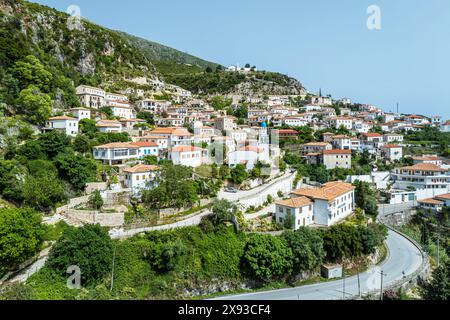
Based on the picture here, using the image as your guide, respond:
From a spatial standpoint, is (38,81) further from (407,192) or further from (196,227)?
(407,192)

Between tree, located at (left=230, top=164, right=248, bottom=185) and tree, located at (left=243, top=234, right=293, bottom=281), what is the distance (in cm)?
891

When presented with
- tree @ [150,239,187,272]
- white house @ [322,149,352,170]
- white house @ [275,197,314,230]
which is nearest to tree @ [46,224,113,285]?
tree @ [150,239,187,272]

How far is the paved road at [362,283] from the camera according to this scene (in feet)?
58.6

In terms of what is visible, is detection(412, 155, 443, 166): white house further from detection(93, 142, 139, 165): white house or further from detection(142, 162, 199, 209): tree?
detection(93, 142, 139, 165): white house

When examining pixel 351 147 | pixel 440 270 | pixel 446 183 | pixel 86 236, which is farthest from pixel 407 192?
pixel 86 236

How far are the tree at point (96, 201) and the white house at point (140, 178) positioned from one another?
8.32ft

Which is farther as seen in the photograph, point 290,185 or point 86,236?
point 290,185

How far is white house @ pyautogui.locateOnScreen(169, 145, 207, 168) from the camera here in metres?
29.3

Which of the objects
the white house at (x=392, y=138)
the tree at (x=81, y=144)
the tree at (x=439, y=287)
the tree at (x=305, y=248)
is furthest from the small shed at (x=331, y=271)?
the white house at (x=392, y=138)

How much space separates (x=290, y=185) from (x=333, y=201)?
7252 mm

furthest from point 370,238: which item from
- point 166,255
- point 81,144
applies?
point 81,144

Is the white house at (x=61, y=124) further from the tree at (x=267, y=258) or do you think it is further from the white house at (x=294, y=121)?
the white house at (x=294, y=121)

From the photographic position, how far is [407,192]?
36281 millimetres

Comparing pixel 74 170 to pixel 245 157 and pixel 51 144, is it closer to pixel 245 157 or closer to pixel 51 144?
pixel 51 144
